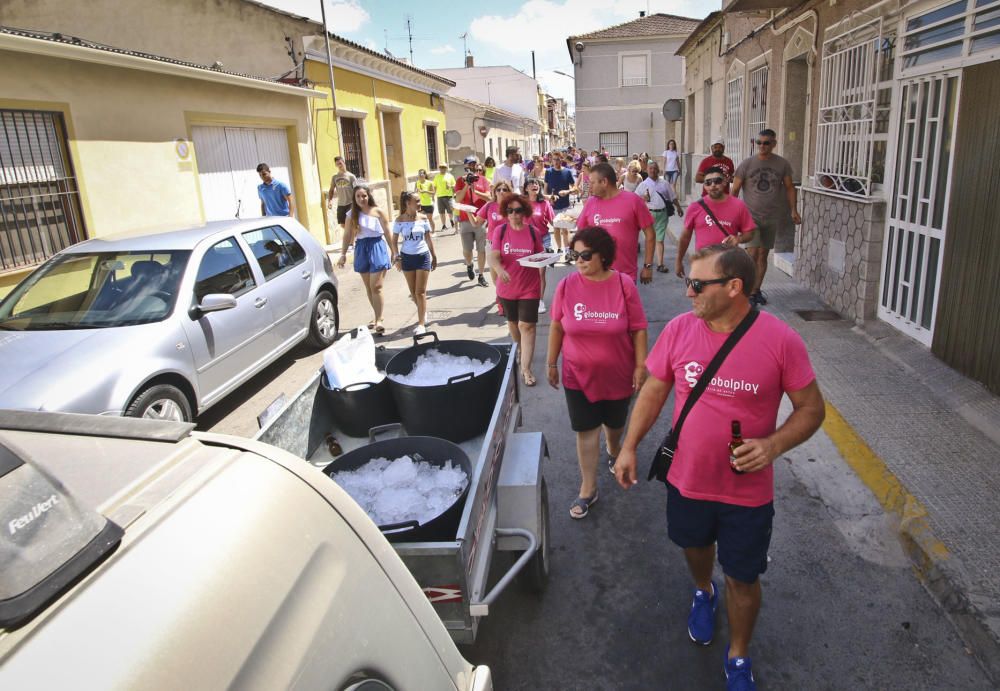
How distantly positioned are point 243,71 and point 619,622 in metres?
15.1

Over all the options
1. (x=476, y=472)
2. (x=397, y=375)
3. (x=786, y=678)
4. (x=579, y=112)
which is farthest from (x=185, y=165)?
(x=579, y=112)

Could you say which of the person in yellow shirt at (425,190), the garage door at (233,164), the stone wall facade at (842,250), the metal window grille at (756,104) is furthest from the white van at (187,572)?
the person in yellow shirt at (425,190)

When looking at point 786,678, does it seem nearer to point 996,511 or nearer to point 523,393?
point 996,511

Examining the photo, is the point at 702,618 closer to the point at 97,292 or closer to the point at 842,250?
the point at 97,292

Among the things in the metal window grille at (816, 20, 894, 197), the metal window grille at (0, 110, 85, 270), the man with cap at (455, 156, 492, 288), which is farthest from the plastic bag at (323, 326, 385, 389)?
the metal window grille at (0, 110, 85, 270)

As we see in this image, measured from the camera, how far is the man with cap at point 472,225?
10.7 metres

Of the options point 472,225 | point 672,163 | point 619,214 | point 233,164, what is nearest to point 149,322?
point 619,214

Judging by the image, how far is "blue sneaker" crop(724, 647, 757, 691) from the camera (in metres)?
2.68

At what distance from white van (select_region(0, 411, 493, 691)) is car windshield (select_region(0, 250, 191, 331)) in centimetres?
416

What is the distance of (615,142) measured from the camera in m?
37.9

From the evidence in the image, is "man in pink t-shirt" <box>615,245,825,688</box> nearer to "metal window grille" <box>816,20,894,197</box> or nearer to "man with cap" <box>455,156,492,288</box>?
"metal window grille" <box>816,20,894,197</box>

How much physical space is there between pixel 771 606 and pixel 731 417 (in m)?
1.28

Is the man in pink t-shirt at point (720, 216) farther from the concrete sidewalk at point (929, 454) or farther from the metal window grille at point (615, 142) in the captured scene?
the metal window grille at point (615, 142)

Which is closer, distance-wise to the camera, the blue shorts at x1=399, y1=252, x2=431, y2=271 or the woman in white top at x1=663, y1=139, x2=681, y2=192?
the blue shorts at x1=399, y1=252, x2=431, y2=271
